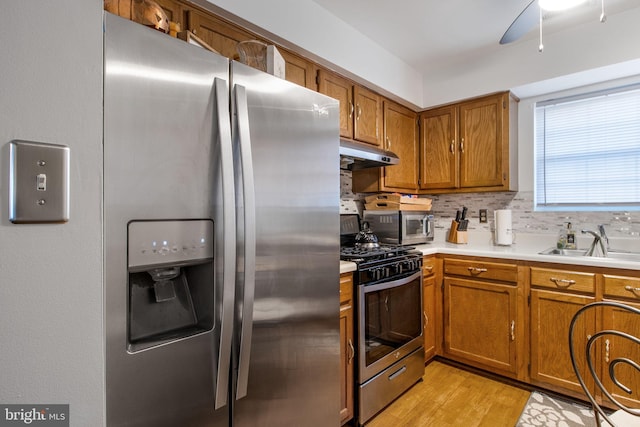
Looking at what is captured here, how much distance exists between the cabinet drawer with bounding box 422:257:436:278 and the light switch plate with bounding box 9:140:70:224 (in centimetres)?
228

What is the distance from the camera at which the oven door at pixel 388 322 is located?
6.07 feet

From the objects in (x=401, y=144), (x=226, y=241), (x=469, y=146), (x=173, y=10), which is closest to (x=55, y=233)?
(x=226, y=241)

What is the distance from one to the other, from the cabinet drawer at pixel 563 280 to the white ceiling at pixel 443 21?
59.9 inches

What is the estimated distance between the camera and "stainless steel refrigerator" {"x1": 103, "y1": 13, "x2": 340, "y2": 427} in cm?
81

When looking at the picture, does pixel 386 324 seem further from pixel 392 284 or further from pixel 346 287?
pixel 346 287

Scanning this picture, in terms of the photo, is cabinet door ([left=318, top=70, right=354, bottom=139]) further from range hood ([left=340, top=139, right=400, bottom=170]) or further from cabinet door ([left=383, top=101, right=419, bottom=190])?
cabinet door ([left=383, top=101, right=419, bottom=190])

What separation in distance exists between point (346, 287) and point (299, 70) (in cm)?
132

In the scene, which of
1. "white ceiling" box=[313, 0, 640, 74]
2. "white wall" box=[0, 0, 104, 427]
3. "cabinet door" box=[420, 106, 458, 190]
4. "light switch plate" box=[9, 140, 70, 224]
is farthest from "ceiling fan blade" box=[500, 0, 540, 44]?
"light switch plate" box=[9, 140, 70, 224]

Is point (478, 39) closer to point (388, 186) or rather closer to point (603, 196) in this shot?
point (388, 186)

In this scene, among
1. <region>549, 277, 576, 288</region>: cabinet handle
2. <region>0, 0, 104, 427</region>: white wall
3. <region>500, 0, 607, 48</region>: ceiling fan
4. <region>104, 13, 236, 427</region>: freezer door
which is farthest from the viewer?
<region>549, 277, 576, 288</region>: cabinet handle

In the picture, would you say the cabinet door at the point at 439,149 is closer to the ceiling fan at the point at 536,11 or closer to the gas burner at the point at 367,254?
the gas burner at the point at 367,254

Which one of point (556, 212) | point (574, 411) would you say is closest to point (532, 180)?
point (556, 212)

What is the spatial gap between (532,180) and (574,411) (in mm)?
1713

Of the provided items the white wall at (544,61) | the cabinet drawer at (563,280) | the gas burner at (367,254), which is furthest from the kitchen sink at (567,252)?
the white wall at (544,61)
